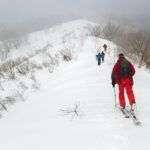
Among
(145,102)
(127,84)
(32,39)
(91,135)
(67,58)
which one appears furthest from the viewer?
(32,39)

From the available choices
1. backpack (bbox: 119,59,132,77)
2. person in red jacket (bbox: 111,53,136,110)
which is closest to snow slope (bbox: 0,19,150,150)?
person in red jacket (bbox: 111,53,136,110)

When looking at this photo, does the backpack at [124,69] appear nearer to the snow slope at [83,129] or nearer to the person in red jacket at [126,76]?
the person in red jacket at [126,76]

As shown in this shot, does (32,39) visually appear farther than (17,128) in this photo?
Yes

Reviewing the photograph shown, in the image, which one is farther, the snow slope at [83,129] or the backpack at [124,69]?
the backpack at [124,69]

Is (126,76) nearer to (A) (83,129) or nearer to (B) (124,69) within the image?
(B) (124,69)

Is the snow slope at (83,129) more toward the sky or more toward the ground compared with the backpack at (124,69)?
more toward the ground

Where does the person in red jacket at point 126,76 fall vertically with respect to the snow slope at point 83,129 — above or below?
above

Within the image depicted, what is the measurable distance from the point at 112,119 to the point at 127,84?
100cm

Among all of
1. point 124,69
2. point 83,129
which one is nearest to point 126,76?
point 124,69

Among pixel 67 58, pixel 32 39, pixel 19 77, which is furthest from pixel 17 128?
pixel 32 39

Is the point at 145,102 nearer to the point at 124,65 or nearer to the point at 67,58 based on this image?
the point at 124,65

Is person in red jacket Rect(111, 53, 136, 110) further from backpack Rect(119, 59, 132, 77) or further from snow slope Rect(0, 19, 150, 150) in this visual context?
snow slope Rect(0, 19, 150, 150)

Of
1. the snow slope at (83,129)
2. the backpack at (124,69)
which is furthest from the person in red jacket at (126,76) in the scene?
the snow slope at (83,129)

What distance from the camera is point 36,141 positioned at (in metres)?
2.16
